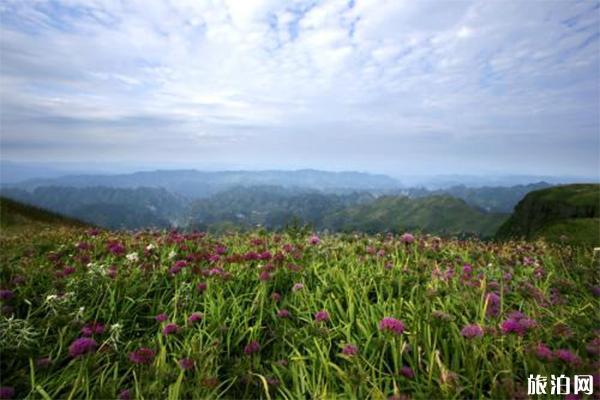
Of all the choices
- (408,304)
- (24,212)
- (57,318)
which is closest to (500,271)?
(408,304)

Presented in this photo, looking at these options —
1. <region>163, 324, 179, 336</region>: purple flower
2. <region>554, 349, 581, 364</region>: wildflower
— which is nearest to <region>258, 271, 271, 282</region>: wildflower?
<region>163, 324, 179, 336</region>: purple flower

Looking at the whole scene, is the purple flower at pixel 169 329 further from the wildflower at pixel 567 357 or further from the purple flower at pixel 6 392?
the wildflower at pixel 567 357

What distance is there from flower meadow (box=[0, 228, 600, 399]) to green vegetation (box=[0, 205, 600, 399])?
0.02 m

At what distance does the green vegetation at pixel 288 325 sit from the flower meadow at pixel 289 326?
2cm

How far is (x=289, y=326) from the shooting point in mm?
5078

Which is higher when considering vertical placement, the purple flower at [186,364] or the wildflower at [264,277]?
the wildflower at [264,277]

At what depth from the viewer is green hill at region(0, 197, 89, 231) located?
23862 mm

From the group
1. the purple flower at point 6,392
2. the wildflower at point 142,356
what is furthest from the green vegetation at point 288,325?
the purple flower at point 6,392

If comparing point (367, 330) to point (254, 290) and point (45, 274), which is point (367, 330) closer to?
point (254, 290)

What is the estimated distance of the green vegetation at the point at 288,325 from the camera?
380 centimetres

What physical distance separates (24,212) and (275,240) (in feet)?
90.5

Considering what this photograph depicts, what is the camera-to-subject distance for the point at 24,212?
28516 mm

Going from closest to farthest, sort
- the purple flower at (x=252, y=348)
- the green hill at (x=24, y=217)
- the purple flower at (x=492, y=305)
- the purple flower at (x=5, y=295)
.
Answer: the purple flower at (x=252, y=348) → the purple flower at (x=492, y=305) → the purple flower at (x=5, y=295) → the green hill at (x=24, y=217)

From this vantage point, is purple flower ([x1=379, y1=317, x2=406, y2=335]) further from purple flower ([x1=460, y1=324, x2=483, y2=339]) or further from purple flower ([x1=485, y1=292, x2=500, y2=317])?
purple flower ([x1=485, y1=292, x2=500, y2=317])
